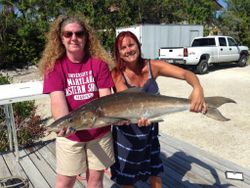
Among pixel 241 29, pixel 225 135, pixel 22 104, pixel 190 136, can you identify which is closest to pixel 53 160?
pixel 22 104

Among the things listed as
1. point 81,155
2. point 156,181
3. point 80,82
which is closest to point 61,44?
point 80,82

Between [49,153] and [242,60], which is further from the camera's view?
[242,60]

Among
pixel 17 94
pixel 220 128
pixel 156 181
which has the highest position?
pixel 17 94

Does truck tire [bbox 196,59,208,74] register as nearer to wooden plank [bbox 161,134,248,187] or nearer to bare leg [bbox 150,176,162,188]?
wooden plank [bbox 161,134,248,187]

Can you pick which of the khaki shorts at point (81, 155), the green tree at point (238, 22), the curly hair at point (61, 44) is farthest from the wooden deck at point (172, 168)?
the green tree at point (238, 22)

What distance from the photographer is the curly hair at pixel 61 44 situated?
297 cm

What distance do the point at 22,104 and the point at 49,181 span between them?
12.7 ft

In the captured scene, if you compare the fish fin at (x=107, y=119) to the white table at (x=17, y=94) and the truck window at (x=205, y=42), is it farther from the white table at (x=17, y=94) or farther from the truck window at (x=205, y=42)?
the truck window at (x=205, y=42)

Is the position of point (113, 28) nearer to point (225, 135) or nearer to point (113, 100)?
point (225, 135)

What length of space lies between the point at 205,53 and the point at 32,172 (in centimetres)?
1514

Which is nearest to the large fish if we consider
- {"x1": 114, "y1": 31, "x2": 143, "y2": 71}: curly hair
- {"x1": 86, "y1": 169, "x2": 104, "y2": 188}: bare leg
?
{"x1": 114, "y1": 31, "x2": 143, "y2": 71}: curly hair

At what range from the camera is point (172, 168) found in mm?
4996

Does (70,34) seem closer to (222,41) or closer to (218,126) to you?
(218,126)

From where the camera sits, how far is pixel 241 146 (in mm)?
7516
